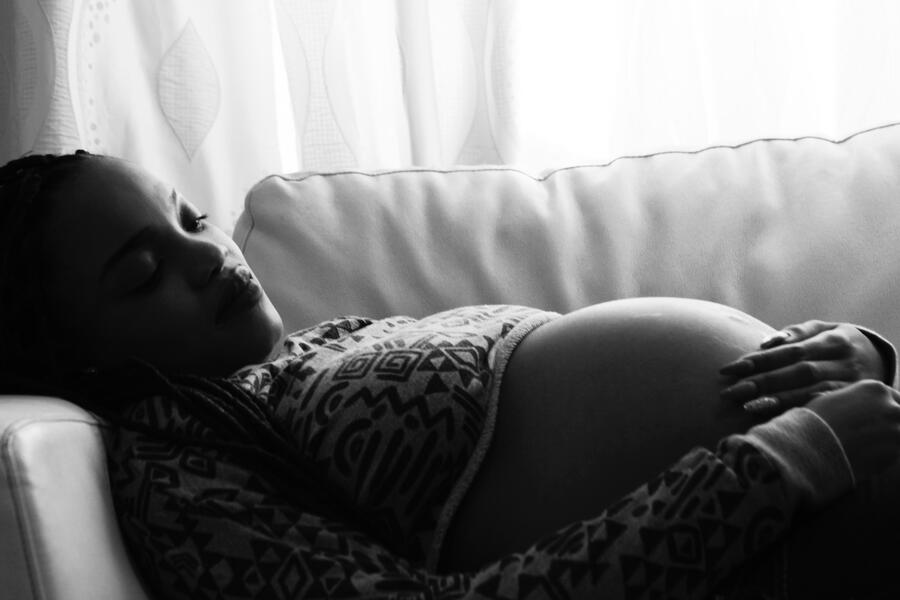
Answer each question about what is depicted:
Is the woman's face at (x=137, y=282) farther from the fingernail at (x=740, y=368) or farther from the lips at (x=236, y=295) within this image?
the fingernail at (x=740, y=368)

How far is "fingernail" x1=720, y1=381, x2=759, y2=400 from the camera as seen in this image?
855mm

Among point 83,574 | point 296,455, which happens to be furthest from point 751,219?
point 83,574

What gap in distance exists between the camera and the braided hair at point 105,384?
896 millimetres

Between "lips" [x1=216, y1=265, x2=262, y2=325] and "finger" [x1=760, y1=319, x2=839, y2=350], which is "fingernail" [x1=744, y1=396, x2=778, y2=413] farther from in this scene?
"lips" [x1=216, y1=265, x2=262, y2=325]

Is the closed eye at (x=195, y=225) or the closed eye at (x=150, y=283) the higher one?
the closed eye at (x=195, y=225)

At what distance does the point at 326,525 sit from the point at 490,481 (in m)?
0.16

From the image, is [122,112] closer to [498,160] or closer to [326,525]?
[498,160]

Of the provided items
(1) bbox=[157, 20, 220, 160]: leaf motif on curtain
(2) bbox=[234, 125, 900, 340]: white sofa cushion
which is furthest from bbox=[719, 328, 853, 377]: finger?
(1) bbox=[157, 20, 220, 160]: leaf motif on curtain

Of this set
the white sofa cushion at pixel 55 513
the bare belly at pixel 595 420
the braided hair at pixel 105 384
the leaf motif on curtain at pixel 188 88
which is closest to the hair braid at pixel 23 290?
the braided hair at pixel 105 384

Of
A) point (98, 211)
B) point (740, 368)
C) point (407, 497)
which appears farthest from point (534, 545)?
point (98, 211)

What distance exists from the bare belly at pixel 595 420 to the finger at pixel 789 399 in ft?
0.06

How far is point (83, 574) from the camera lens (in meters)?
0.75

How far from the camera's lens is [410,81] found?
189 centimetres

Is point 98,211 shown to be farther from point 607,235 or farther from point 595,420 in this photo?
point 607,235
